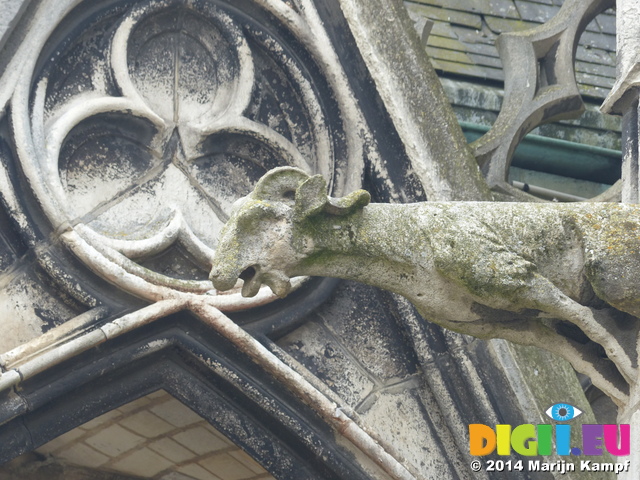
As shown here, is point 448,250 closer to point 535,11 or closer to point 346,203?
point 346,203

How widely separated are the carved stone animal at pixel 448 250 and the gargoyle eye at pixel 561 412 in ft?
4.20

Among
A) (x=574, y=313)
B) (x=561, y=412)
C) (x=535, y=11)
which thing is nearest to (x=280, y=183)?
(x=574, y=313)

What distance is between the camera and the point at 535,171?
23.1ft

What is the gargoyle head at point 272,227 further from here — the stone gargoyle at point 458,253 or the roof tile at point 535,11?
the roof tile at point 535,11

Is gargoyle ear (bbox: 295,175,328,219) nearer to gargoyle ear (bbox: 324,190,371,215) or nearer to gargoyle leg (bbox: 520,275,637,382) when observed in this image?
gargoyle ear (bbox: 324,190,371,215)

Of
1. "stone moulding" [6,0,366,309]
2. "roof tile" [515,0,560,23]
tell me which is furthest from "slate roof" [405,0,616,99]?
"stone moulding" [6,0,366,309]

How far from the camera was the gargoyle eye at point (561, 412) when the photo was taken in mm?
4277

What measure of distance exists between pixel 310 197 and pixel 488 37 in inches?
186

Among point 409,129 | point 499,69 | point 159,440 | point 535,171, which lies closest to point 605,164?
point 535,171

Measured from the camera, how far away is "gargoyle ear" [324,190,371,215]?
3.00 meters

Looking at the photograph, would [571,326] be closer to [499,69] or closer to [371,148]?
[371,148]

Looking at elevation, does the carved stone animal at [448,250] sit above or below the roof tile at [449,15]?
below

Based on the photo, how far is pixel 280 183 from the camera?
301 centimetres

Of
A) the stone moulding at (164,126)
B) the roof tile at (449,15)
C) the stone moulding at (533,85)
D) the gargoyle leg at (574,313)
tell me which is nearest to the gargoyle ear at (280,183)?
the gargoyle leg at (574,313)
